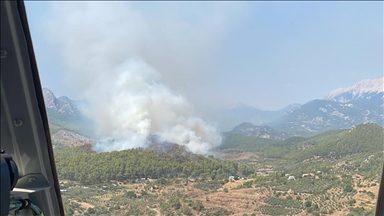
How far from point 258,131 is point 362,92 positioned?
0.42 m

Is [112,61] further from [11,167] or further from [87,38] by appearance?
[11,167]

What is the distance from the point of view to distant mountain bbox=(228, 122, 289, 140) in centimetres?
141

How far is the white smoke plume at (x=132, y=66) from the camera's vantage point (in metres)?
Result: 1.20

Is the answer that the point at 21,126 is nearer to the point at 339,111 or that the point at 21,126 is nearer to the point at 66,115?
the point at 66,115

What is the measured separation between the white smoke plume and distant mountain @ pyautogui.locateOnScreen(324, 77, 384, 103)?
0.50m

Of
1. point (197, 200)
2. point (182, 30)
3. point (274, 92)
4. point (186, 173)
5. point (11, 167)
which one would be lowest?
point (197, 200)

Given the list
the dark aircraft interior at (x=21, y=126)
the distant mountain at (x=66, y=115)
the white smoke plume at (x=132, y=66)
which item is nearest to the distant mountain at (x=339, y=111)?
the white smoke plume at (x=132, y=66)

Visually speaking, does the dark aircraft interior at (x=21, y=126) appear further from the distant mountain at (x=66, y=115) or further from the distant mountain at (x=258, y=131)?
the distant mountain at (x=258, y=131)

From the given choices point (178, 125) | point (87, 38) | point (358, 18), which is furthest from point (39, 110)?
point (358, 18)

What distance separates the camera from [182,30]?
4.04ft

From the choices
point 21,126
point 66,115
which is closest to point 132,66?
point 66,115

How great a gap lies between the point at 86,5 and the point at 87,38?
0.40 feet

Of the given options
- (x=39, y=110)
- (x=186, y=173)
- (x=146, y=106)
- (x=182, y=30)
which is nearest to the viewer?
(x=39, y=110)

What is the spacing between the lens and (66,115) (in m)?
1.35
